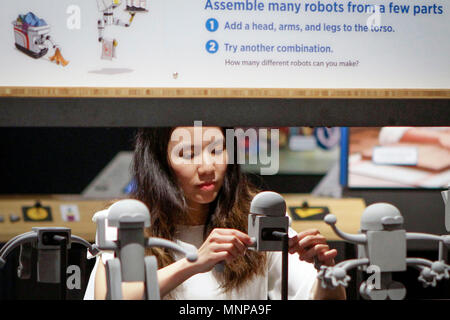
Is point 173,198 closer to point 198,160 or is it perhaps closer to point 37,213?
point 198,160

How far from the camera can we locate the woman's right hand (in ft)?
3.85

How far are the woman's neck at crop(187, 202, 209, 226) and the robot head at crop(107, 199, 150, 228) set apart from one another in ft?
0.80

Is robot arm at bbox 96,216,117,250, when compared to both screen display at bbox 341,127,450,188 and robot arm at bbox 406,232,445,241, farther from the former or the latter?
screen display at bbox 341,127,450,188

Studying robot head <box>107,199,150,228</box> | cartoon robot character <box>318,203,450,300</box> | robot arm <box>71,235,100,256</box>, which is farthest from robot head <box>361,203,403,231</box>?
robot arm <box>71,235,100,256</box>

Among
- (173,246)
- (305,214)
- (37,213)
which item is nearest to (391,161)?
(305,214)

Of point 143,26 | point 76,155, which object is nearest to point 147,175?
point 143,26

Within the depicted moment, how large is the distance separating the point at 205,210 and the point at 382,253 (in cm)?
37

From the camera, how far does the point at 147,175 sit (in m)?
1.31

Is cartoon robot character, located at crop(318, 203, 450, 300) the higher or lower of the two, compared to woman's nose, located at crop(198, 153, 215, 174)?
lower

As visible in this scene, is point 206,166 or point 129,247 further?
point 206,166

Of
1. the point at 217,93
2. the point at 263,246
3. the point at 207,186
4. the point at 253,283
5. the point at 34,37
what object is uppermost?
the point at 34,37

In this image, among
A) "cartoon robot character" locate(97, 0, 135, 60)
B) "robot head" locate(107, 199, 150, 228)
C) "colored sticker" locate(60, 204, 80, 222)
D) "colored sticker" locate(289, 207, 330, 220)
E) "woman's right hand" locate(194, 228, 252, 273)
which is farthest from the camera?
"colored sticker" locate(60, 204, 80, 222)

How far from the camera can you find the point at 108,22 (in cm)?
128
